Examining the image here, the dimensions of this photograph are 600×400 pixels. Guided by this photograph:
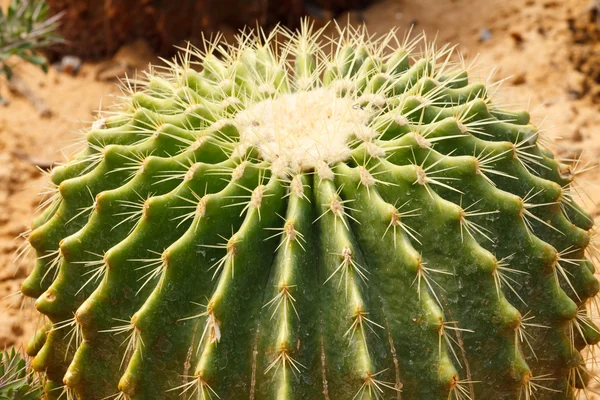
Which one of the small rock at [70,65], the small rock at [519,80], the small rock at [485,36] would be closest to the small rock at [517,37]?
the small rock at [485,36]

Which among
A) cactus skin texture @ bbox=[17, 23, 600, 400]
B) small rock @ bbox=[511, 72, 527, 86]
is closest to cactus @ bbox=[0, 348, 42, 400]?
cactus skin texture @ bbox=[17, 23, 600, 400]

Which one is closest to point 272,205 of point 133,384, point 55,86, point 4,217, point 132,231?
point 132,231

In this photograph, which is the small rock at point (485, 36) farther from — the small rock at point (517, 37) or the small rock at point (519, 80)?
the small rock at point (519, 80)

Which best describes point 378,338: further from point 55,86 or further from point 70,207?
point 55,86

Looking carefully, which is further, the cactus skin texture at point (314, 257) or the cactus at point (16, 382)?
the cactus at point (16, 382)

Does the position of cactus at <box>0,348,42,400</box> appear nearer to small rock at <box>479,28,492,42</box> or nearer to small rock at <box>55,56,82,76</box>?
small rock at <box>55,56,82,76</box>

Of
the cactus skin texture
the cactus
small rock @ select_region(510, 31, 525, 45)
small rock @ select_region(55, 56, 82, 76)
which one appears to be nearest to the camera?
the cactus skin texture
